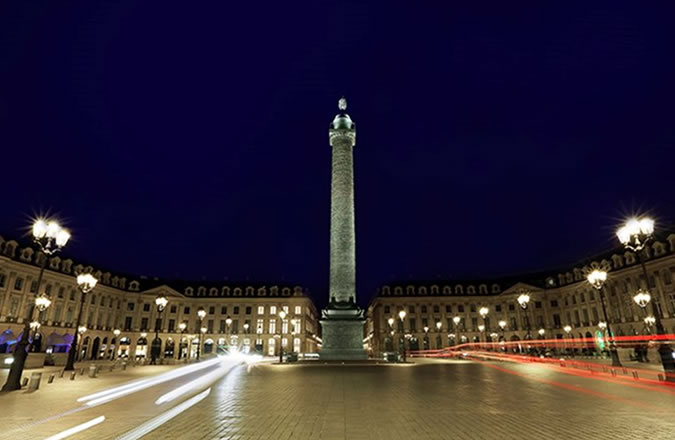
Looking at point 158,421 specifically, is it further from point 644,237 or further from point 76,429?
point 644,237

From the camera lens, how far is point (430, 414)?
9047 millimetres

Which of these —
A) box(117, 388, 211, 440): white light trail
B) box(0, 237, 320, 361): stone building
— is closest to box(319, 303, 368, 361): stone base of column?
box(117, 388, 211, 440): white light trail

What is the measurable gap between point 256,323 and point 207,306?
11.4m

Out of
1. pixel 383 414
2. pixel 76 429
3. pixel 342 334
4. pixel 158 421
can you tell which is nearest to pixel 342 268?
pixel 342 334

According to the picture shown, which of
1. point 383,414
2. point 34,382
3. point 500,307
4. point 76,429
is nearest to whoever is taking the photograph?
point 76,429

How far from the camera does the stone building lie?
60.4m

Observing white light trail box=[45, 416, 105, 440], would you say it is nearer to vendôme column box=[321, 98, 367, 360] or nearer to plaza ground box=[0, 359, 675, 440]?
plaza ground box=[0, 359, 675, 440]

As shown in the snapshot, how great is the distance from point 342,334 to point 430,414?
91.7 feet

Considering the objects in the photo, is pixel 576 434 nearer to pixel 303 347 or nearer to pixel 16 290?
pixel 16 290

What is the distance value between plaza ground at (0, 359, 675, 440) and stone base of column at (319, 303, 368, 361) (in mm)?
22368

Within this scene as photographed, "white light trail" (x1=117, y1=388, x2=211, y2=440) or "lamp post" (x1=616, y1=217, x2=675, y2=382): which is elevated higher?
"lamp post" (x1=616, y1=217, x2=675, y2=382)

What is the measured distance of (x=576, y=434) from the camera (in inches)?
279

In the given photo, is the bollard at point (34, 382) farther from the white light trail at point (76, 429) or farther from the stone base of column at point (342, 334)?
the stone base of column at point (342, 334)

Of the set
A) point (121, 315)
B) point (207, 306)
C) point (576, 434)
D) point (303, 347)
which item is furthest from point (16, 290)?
point (576, 434)
